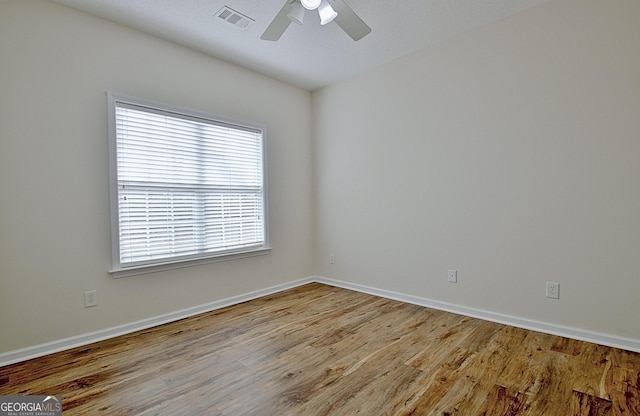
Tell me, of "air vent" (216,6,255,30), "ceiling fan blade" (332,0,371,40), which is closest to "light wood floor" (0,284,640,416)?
"ceiling fan blade" (332,0,371,40)

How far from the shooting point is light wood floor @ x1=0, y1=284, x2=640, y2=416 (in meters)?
1.72

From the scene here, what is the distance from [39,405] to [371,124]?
3644mm

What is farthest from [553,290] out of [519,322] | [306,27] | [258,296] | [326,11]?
[306,27]

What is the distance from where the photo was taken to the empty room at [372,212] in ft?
6.60

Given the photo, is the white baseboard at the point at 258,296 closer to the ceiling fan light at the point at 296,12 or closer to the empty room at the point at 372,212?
the empty room at the point at 372,212

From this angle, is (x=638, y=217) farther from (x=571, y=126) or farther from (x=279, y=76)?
(x=279, y=76)

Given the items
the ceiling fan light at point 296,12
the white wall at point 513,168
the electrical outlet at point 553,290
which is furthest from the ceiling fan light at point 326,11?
the electrical outlet at point 553,290

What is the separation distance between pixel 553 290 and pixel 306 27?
308 centimetres

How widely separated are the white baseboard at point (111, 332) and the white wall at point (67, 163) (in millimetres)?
44

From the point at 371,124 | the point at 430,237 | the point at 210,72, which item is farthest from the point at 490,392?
the point at 210,72

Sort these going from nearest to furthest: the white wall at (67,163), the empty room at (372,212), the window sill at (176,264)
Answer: the empty room at (372,212) < the white wall at (67,163) < the window sill at (176,264)

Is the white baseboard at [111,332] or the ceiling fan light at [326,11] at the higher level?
the ceiling fan light at [326,11]

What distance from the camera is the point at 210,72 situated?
3.33m
